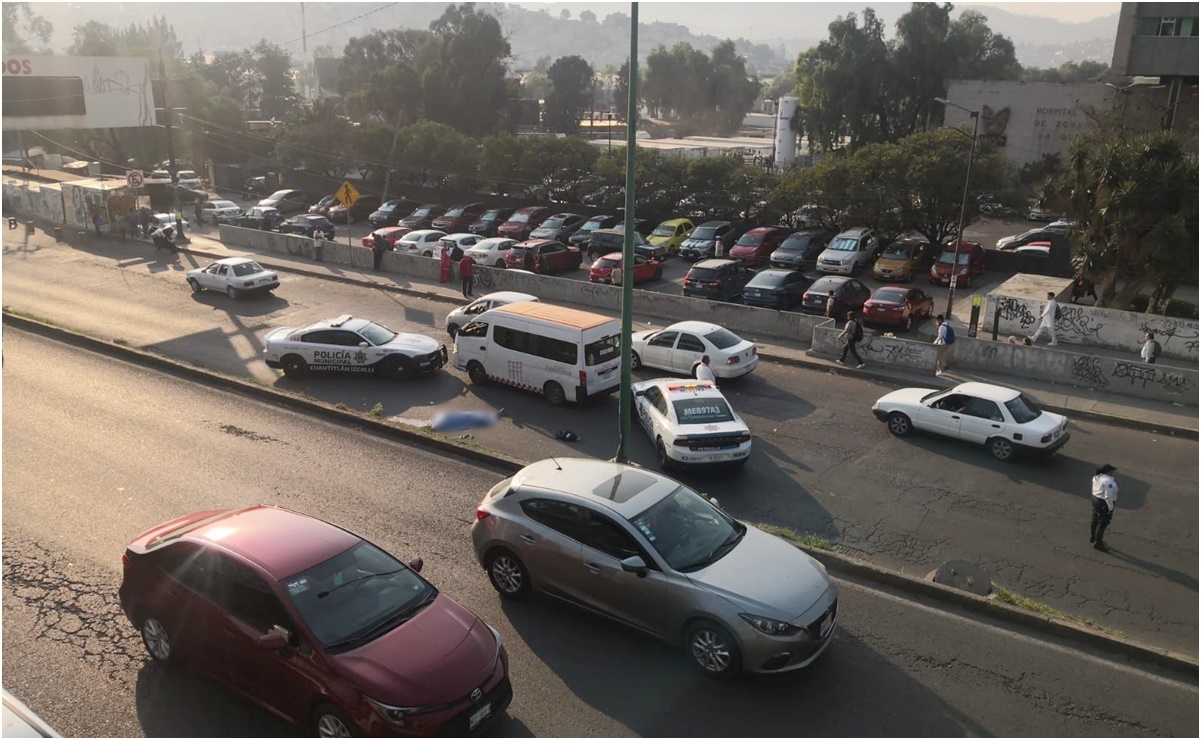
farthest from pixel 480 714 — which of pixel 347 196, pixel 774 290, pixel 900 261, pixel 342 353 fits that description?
pixel 900 261

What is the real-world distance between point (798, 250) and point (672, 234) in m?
6.26

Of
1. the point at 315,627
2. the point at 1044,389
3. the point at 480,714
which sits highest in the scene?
the point at 315,627

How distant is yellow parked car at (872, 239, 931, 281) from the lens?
32.2 m

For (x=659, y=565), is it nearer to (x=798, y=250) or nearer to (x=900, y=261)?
(x=900, y=261)

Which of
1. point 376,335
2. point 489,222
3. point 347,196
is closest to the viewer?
point 376,335

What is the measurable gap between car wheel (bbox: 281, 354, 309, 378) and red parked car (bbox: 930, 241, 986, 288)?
22.9 m

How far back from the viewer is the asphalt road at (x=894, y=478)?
11.7 metres

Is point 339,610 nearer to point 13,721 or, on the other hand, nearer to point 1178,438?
point 13,721

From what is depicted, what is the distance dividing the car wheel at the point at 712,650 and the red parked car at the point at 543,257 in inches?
1006

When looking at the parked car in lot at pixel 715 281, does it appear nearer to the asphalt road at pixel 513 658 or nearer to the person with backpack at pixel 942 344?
the person with backpack at pixel 942 344

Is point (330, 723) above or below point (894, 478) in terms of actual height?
above

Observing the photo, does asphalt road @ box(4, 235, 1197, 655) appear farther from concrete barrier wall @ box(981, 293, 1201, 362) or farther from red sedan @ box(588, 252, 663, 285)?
red sedan @ box(588, 252, 663, 285)

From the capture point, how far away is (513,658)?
29.1 feet

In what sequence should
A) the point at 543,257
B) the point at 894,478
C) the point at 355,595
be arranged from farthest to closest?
the point at 543,257 < the point at 894,478 < the point at 355,595
